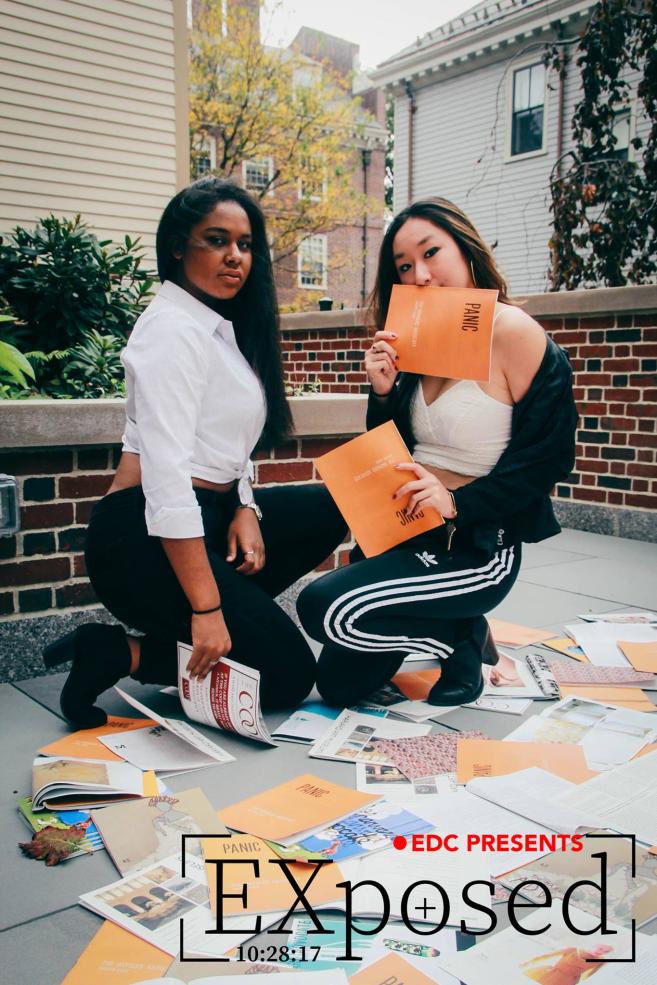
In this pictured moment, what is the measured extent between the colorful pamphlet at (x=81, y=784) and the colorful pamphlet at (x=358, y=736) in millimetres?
481

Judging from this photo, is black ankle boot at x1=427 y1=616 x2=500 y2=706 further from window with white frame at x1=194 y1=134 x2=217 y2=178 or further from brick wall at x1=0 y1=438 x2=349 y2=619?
window with white frame at x1=194 y1=134 x2=217 y2=178

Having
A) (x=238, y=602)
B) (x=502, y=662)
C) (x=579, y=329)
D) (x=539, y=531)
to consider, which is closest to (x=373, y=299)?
(x=539, y=531)

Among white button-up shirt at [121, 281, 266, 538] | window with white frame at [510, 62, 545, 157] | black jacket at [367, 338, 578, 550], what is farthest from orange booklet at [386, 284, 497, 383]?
window with white frame at [510, 62, 545, 157]

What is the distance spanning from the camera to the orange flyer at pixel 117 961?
4.26ft

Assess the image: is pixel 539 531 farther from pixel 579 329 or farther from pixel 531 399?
pixel 579 329

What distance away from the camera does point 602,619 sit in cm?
340

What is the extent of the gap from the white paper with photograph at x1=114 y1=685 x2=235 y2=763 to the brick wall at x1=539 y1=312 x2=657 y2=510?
3.60 m

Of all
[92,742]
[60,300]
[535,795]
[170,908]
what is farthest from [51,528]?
[60,300]

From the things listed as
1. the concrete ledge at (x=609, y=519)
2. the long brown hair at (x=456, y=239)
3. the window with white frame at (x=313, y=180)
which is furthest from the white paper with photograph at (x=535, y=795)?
the window with white frame at (x=313, y=180)

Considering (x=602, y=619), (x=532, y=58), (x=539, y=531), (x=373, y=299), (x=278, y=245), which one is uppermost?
(x=532, y=58)

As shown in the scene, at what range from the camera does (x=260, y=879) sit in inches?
60.4

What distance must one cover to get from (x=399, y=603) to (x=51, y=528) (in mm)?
1236

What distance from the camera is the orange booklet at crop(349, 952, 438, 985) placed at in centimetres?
129

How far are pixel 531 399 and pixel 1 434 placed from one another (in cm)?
165
